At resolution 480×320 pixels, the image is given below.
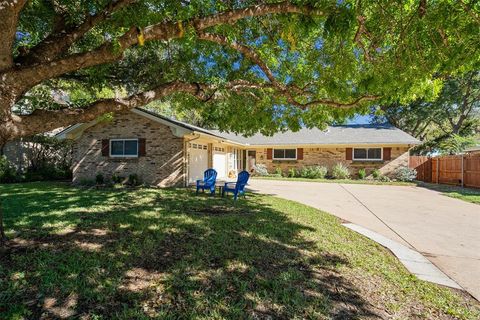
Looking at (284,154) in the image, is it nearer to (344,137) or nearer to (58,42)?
(344,137)

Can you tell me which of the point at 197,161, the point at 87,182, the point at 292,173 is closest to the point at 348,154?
the point at 292,173

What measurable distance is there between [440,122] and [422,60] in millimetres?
31548

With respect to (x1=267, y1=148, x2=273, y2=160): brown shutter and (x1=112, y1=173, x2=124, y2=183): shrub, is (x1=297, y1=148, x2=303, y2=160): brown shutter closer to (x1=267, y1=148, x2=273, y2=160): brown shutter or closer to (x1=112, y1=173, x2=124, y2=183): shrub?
(x1=267, y1=148, x2=273, y2=160): brown shutter

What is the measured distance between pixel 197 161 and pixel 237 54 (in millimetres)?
8920

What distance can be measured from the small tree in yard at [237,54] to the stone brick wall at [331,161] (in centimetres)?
1376

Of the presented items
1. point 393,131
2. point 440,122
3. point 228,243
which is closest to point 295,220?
point 228,243

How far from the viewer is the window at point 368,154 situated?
21.3 meters

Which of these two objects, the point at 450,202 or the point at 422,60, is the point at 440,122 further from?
the point at 422,60

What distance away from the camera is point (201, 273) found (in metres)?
3.66

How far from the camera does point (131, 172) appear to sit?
45.6 ft

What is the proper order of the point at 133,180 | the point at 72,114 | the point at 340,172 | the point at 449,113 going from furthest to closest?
the point at 449,113
the point at 340,172
the point at 133,180
the point at 72,114

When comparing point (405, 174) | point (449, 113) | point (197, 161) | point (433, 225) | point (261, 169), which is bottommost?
point (433, 225)

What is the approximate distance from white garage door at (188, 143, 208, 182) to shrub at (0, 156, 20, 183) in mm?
9632

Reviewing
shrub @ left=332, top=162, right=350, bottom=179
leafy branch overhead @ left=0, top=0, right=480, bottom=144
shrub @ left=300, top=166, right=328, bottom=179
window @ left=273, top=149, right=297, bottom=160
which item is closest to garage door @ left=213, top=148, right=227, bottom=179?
window @ left=273, top=149, right=297, bottom=160
